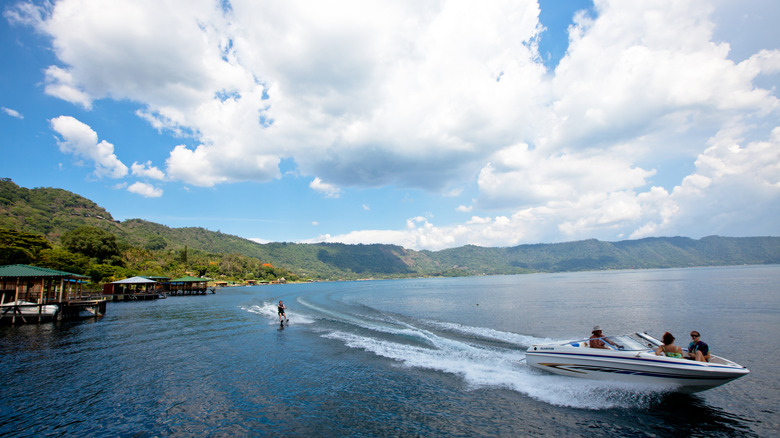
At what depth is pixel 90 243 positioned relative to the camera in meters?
78.9

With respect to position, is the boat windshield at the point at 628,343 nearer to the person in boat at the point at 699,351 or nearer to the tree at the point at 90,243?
the person in boat at the point at 699,351

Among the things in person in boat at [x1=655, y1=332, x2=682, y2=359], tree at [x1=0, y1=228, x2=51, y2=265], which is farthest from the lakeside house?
person in boat at [x1=655, y1=332, x2=682, y2=359]

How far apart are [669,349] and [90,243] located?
346 ft

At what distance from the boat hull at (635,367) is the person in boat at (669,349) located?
308 millimetres

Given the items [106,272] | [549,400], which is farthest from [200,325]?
[106,272]

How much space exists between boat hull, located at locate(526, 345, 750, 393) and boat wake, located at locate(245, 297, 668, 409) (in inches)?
17.3

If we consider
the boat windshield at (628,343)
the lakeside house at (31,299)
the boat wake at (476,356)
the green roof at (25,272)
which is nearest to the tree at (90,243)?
the lakeside house at (31,299)

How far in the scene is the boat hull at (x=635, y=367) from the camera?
11695 millimetres

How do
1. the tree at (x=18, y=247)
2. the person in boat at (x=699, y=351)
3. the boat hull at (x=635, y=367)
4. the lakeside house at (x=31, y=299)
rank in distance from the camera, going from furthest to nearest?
1. the tree at (x=18, y=247)
2. the lakeside house at (x=31, y=299)
3. the person in boat at (x=699, y=351)
4. the boat hull at (x=635, y=367)

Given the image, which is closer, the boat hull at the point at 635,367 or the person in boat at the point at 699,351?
the boat hull at the point at 635,367

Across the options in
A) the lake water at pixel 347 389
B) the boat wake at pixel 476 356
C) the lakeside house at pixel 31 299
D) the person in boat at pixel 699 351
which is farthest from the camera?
the lakeside house at pixel 31 299

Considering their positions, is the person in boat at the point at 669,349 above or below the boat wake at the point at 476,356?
above

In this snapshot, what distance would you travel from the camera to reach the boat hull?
11695 mm

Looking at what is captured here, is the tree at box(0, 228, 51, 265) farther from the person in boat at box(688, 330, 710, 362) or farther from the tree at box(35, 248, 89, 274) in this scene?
the person in boat at box(688, 330, 710, 362)
